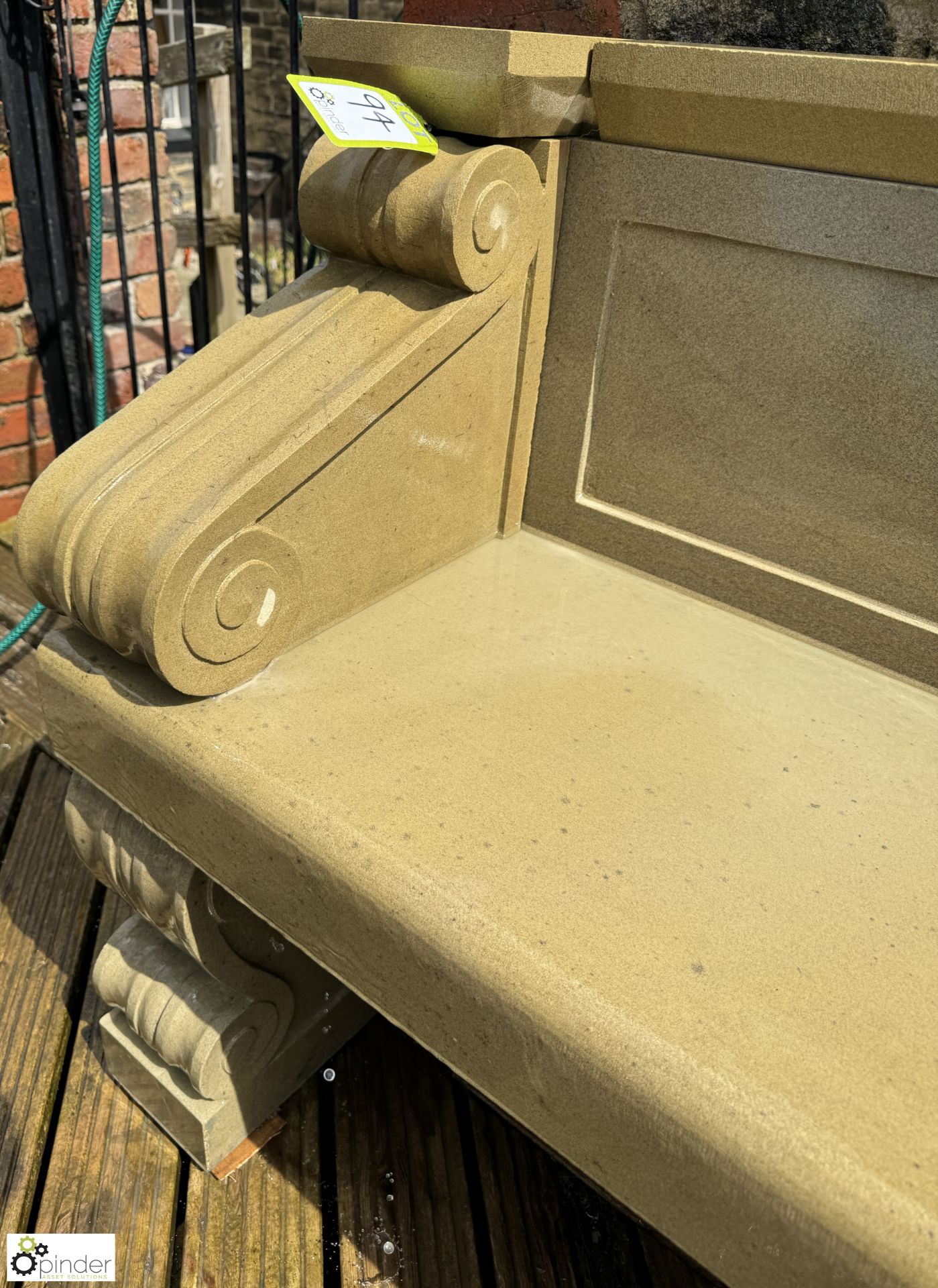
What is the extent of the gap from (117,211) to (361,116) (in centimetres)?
142

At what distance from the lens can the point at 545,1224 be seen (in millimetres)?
1584

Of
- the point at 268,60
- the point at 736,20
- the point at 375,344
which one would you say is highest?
the point at 736,20

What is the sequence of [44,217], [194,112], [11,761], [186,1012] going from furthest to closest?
[44,217] → [11,761] → [194,112] → [186,1012]

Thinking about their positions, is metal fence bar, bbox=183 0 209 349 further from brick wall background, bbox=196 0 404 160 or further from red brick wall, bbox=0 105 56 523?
brick wall background, bbox=196 0 404 160

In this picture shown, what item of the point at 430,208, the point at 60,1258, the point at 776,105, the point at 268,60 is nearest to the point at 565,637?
the point at 430,208

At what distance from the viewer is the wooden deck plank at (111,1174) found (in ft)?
4.89

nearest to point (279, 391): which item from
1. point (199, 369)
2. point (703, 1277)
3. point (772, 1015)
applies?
point (199, 369)

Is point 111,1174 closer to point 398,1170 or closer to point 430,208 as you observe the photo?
point 398,1170

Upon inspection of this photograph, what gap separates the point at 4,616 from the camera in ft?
8.71

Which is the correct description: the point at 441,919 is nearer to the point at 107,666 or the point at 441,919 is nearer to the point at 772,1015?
the point at 772,1015

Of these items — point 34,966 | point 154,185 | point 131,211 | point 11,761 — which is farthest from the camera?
point 131,211

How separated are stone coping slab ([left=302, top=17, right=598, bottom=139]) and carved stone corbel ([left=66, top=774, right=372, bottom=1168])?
117 centimetres

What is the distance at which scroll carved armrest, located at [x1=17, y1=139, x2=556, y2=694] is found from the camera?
1313mm

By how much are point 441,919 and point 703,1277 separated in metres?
0.94
